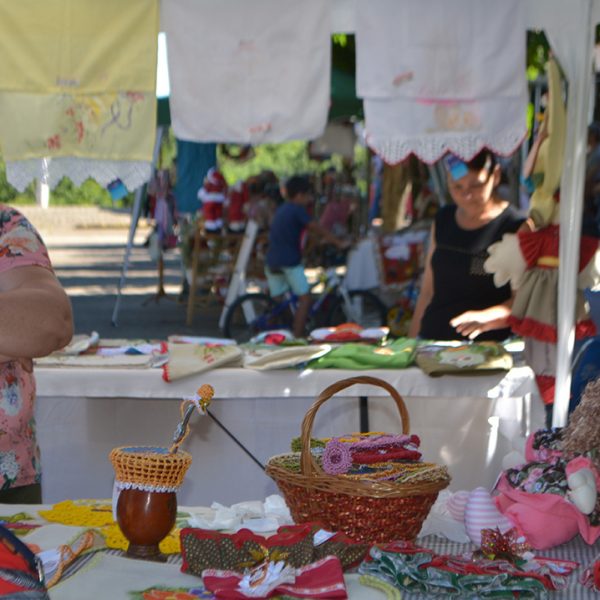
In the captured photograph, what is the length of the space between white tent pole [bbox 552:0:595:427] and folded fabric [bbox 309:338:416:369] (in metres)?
0.59

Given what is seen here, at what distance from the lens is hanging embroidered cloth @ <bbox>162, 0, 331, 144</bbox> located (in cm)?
400

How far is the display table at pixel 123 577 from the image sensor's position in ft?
5.68

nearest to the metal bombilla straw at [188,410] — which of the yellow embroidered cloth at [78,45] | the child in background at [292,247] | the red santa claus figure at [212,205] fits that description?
the yellow embroidered cloth at [78,45]

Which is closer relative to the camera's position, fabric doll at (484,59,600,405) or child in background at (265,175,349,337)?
fabric doll at (484,59,600,405)

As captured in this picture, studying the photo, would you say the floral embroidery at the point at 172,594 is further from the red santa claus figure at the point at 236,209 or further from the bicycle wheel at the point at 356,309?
the red santa claus figure at the point at 236,209

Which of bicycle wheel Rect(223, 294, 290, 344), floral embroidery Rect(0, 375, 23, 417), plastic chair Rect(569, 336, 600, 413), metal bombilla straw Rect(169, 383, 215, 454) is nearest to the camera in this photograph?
metal bombilla straw Rect(169, 383, 215, 454)

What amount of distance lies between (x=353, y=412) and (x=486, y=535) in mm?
2179

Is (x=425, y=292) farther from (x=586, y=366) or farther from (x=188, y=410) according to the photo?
(x=188, y=410)

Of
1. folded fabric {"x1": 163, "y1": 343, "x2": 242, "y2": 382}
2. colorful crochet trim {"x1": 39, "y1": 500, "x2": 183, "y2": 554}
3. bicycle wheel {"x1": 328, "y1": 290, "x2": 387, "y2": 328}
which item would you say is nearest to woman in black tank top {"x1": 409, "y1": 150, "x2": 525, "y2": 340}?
folded fabric {"x1": 163, "y1": 343, "x2": 242, "y2": 382}

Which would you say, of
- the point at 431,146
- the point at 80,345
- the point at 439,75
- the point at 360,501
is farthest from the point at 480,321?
the point at 360,501

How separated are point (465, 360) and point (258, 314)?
5.86 meters

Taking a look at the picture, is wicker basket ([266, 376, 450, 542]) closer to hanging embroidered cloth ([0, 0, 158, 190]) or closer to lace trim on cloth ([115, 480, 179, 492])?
lace trim on cloth ([115, 480, 179, 492])

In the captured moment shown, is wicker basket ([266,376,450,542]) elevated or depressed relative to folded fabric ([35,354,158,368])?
elevated

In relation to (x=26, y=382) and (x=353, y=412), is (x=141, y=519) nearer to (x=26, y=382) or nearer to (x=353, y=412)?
(x=26, y=382)
